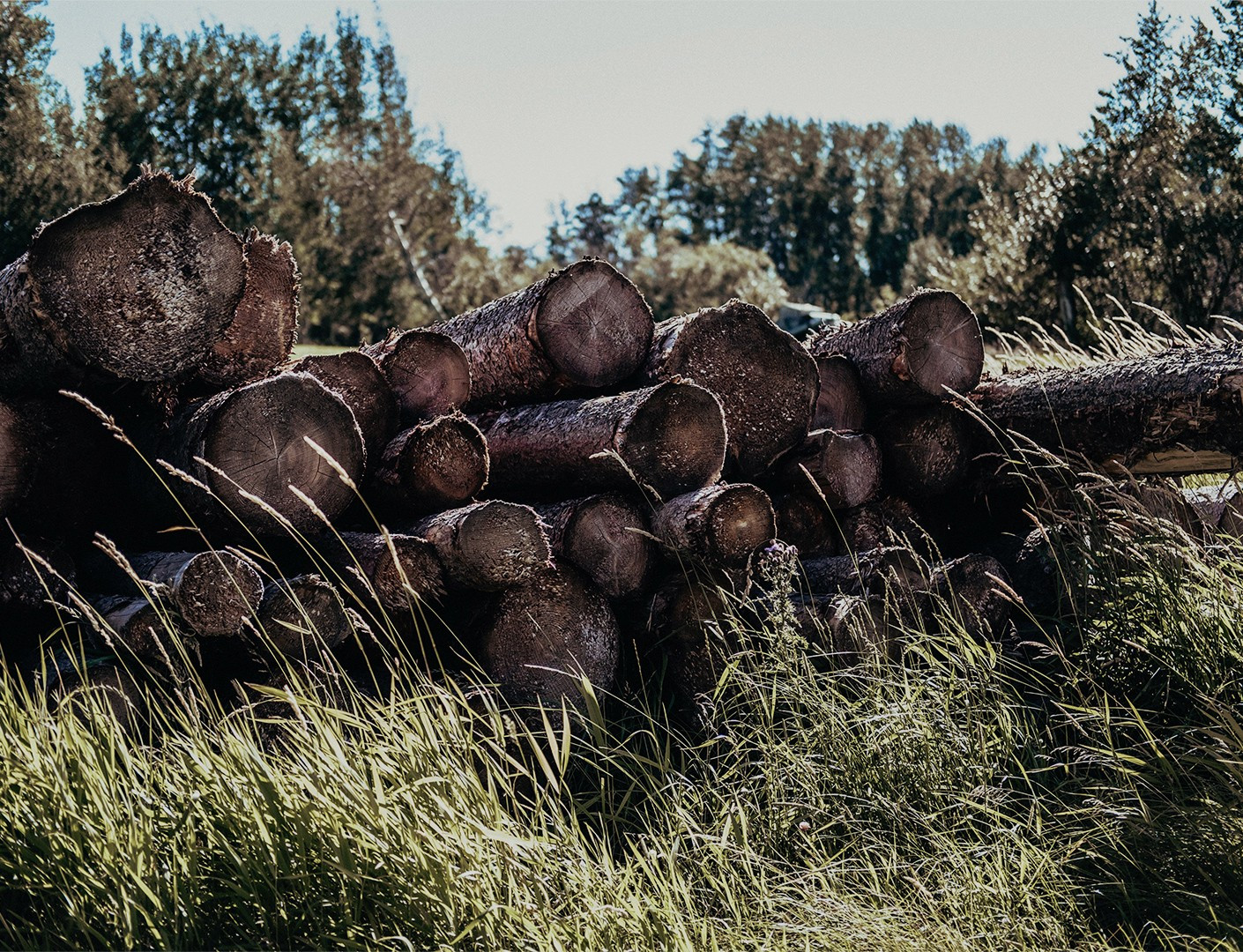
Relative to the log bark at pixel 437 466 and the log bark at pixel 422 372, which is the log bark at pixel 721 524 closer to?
the log bark at pixel 437 466

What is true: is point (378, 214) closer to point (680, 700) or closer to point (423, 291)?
point (423, 291)

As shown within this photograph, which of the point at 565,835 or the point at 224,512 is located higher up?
the point at 224,512

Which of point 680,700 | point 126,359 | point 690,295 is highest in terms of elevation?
point 126,359

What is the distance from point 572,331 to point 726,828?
8.13 feet

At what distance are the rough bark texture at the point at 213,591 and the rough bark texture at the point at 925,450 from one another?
2765mm

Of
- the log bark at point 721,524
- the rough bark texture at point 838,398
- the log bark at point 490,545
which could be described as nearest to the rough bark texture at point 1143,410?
the rough bark texture at point 838,398

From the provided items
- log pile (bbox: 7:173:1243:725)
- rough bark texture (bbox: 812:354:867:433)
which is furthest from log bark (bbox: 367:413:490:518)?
rough bark texture (bbox: 812:354:867:433)

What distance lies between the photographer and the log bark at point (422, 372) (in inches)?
187

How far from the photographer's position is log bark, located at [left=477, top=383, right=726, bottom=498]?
163 inches

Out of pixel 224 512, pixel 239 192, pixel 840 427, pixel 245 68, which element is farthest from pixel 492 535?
pixel 245 68

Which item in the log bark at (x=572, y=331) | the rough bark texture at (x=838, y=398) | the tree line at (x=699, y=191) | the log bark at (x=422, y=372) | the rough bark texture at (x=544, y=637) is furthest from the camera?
the tree line at (x=699, y=191)

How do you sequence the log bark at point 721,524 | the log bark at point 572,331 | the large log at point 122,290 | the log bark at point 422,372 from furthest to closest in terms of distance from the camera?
the log bark at point 422,372, the log bark at point 572,331, the log bark at point 721,524, the large log at point 122,290

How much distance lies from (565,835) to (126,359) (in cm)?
236

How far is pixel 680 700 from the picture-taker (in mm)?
4289
